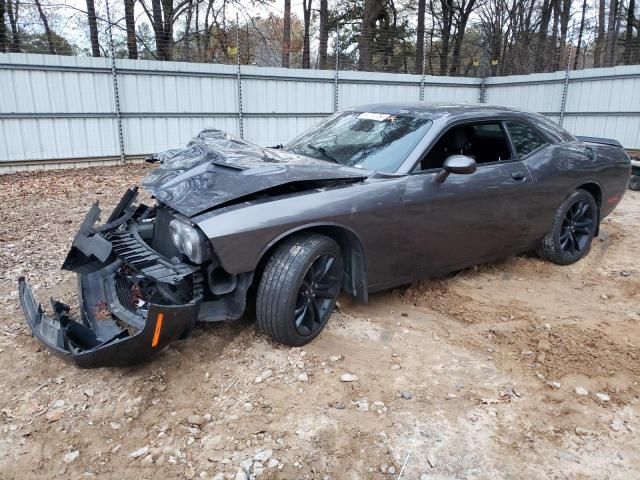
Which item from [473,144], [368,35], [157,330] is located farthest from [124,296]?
[368,35]

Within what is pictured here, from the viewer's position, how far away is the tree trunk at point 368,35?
16.4m

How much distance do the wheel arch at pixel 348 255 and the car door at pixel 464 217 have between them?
354mm

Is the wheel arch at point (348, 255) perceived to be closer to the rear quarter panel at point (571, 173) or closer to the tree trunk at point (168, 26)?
the rear quarter panel at point (571, 173)

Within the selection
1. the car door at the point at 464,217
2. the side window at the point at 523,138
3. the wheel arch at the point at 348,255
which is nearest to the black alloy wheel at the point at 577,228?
the car door at the point at 464,217

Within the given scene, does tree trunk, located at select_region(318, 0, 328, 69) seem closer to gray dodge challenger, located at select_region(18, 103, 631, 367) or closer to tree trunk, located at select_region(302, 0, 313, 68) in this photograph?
tree trunk, located at select_region(302, 0, 313, 68)

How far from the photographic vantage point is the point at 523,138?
4566 millimetres

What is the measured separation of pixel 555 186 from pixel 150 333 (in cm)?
378

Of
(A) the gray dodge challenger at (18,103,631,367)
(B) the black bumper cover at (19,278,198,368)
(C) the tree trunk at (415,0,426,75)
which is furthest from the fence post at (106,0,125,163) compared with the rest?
(C) the tree trunk at (415,0,426,75)

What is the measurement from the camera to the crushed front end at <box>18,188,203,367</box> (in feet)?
8.71

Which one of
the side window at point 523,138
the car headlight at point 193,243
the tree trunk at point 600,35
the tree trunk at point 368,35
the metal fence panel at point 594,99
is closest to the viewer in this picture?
the car headlight at point 193,243

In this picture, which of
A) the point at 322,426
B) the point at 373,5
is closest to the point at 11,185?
the point at 322,426

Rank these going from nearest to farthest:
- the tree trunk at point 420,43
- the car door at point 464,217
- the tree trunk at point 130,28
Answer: the car door at point 464,217, the tree trunk at point 130,28, the tree trunk at point 420,43

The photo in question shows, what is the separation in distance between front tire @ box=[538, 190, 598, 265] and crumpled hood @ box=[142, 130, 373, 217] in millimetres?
2357

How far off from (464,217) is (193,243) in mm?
2170
